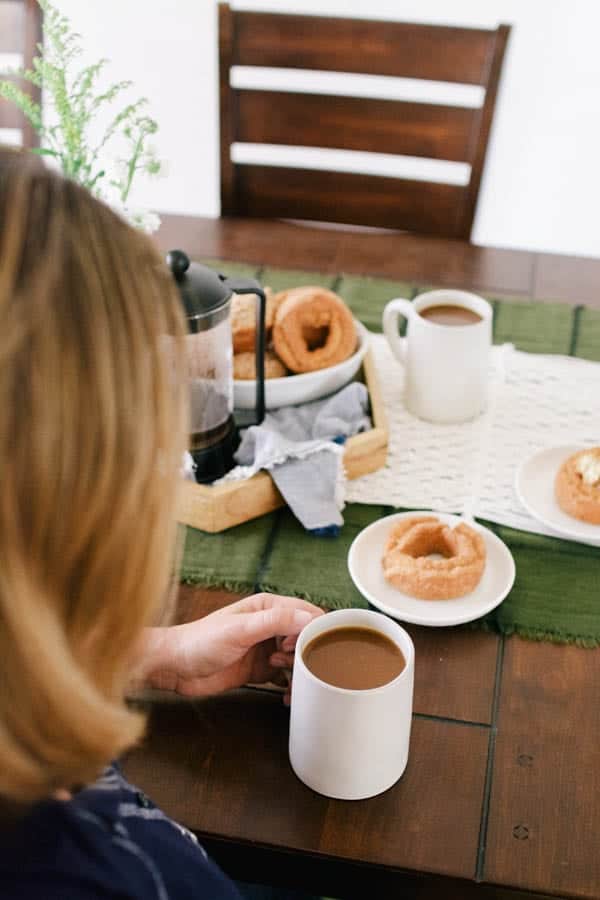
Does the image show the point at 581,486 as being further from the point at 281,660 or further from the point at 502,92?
the point at 502,92

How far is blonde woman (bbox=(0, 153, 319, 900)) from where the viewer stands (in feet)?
1.60

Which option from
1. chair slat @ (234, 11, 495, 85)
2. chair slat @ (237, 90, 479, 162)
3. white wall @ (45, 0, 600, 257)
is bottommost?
white wall @ (45, 0, 600, 257)

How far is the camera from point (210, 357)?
3.74 feet

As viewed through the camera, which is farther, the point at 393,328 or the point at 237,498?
the point at 393,328

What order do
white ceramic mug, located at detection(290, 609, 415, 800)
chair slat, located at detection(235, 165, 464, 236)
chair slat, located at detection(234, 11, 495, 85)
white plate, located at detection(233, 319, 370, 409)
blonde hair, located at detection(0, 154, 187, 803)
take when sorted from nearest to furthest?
blonde hair, located at detection(0, 154, 187, 803), white ceramic mug, located at detection(290, 609, 415, 800), white plate, located at detection(233, 319, 370, 409), chair slat, located at detection(234, 11, 495, 85), chair slat, located at detection(235, 165, 464, 236)

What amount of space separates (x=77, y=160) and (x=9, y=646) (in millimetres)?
745

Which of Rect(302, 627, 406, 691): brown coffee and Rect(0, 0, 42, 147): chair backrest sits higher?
Rect(0, 0, 42, 147): chair backrest

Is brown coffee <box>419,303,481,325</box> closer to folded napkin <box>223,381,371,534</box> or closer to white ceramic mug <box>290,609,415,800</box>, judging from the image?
folded napkin <box>223,381,371,534</box>

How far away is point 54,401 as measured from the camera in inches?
19.3

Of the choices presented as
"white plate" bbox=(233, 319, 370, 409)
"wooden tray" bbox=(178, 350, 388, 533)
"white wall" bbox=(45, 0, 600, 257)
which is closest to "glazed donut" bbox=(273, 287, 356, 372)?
"white plate" bbox=(233, 319, 370, 409)

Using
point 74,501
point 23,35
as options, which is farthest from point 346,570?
point 23,35

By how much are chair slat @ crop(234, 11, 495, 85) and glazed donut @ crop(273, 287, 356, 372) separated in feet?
2.31

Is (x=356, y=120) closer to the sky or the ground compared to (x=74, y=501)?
closer to the ground

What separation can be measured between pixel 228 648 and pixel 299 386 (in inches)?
17.7
